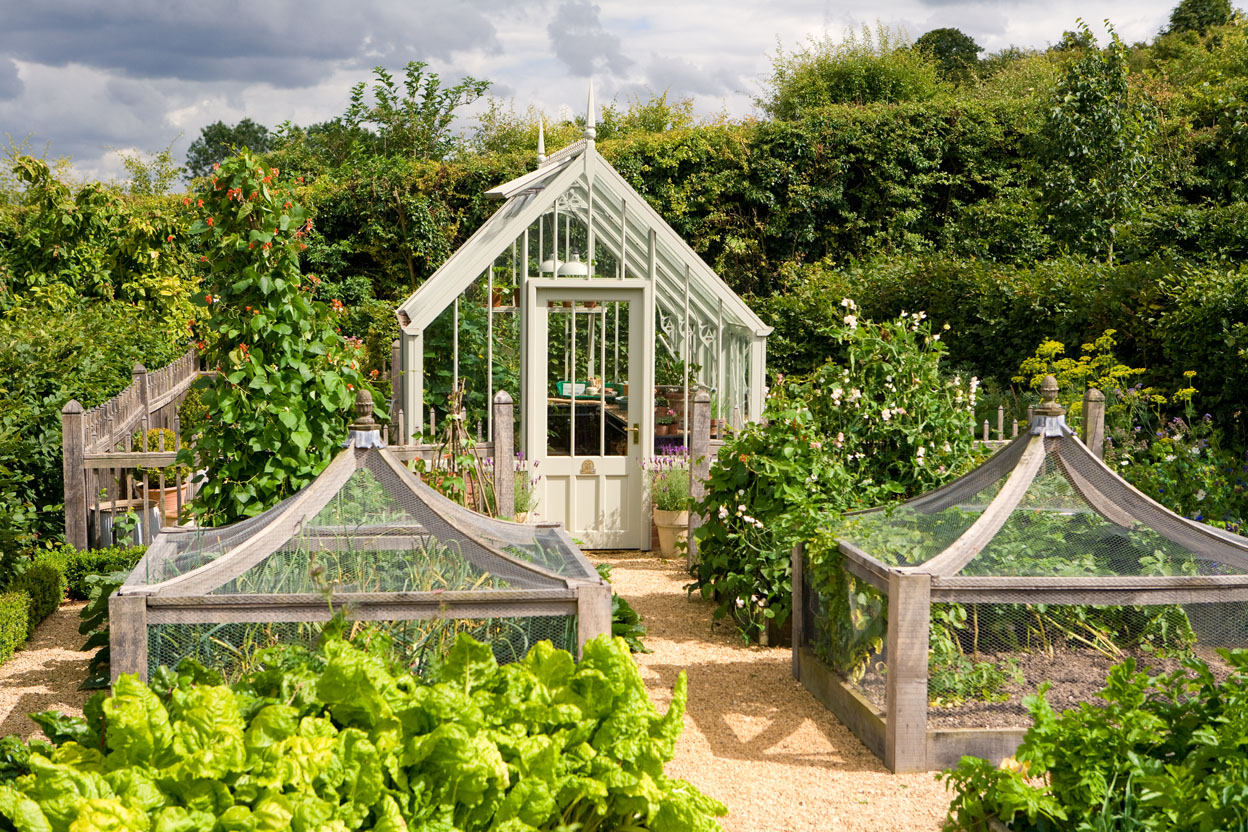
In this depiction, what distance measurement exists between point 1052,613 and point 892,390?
203 cm

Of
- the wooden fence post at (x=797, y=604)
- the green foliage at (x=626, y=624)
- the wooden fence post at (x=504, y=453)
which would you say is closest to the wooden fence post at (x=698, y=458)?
the wooden fence post at (x=504, y=453)

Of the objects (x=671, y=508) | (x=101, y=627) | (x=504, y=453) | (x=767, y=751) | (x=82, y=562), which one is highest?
(x=504, y=453)

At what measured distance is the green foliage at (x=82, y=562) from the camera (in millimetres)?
6891

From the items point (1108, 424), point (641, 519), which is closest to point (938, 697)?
point (641, 519)

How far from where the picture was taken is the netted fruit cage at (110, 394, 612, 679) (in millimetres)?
3660

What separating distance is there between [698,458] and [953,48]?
2805cm

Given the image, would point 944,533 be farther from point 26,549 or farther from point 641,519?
point 26,549

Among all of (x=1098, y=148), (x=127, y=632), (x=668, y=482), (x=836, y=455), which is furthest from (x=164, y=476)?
(x=1098, y=148)

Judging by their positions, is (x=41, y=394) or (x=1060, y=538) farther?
(x=41, y=394)

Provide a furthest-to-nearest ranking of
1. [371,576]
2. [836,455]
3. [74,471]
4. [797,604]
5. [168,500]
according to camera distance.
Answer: [168,500] → [74,471] → [836,455] → [797,604] → [371,576]

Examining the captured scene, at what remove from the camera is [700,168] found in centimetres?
1706

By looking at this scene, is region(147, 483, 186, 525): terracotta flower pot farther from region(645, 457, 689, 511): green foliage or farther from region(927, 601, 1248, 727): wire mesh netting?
region(927, 601, 1248, 727): wire mesh netting

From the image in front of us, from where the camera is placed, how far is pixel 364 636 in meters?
3.68

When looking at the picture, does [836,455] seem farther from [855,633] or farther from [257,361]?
[257,361]
